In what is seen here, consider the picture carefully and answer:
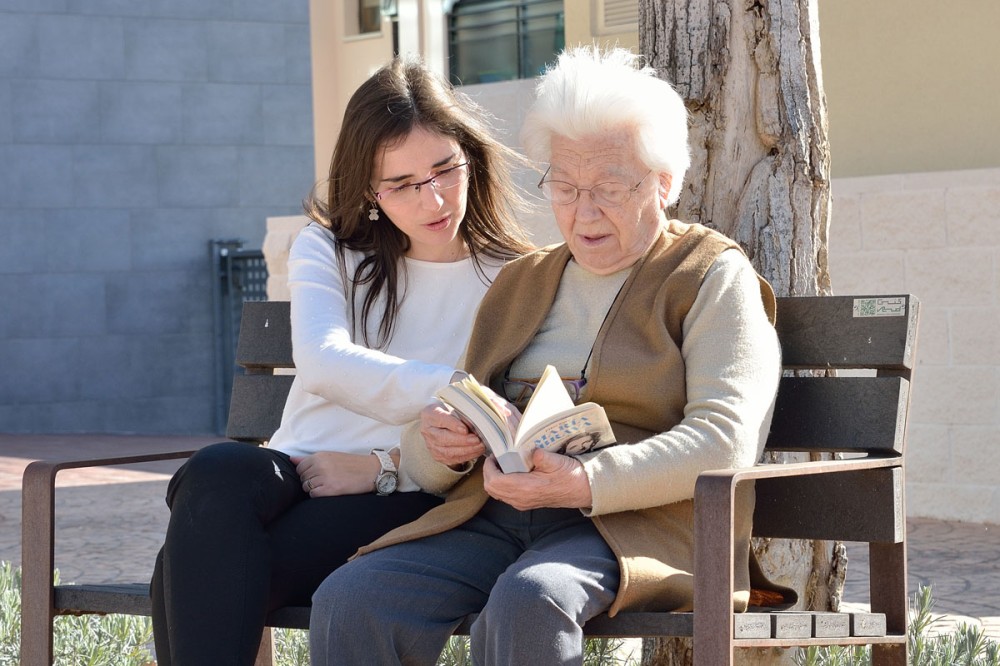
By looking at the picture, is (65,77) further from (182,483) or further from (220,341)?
(182,483)

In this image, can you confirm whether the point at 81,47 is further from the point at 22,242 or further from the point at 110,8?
the point at 22,242

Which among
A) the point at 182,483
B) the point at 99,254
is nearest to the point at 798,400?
the point at 182,483

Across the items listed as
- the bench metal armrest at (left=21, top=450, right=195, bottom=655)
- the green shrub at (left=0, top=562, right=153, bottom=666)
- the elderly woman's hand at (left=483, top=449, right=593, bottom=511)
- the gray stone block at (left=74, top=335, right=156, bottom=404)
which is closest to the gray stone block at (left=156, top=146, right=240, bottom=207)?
the gray stone block at (left=74, top=335, right=156, bottom=404)

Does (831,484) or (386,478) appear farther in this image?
(386,478)

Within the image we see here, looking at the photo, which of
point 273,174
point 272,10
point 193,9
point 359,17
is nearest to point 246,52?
point 272,10

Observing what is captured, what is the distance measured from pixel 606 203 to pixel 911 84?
4418mm

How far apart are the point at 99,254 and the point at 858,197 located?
8.11 m

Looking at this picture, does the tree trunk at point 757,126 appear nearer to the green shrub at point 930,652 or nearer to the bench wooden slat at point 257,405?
the green shrub at point 930,652

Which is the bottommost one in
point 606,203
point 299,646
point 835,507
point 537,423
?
point 299,646

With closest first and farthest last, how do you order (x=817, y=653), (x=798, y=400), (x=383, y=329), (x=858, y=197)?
1. (x=798, y=400)
2. (x=383, y=329)
3. (x=817, y=653)
4. (x=858, y=197)

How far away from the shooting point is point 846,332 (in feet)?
9.89

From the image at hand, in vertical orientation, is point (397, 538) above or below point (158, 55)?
below

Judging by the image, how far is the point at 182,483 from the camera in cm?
284

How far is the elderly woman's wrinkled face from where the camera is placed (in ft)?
9.41
